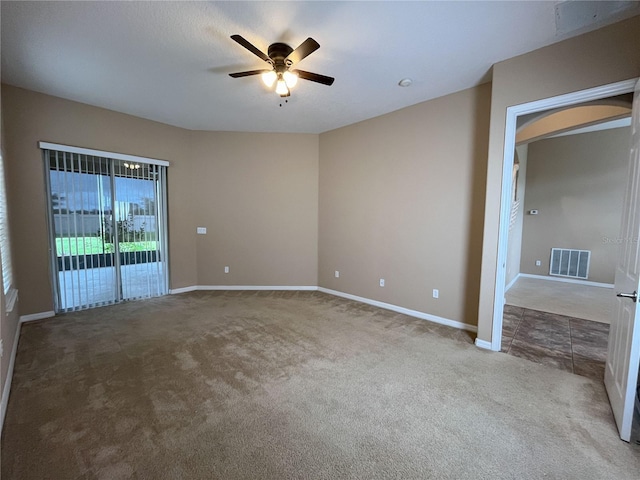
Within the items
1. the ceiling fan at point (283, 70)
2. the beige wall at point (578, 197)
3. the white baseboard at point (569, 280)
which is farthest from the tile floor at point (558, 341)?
the ceiling fan at point (283, 70)

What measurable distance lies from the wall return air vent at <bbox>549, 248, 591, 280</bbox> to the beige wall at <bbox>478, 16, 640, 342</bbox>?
16.4 ft

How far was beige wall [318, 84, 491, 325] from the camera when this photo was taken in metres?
3.39

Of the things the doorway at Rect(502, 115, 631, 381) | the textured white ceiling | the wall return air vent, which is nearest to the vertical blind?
the textured white ceiling

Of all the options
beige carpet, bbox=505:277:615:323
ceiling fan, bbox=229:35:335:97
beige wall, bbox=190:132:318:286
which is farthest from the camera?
beige wall, bbox=190:132:318:286

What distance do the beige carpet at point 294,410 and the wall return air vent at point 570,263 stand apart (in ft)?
15.9

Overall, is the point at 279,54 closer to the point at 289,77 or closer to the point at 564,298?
the point at 289,77

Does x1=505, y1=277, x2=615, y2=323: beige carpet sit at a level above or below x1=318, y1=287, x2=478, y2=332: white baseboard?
below

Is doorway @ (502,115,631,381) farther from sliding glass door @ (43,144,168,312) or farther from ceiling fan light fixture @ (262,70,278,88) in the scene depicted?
sliding glass door @ (43,144,168,312)

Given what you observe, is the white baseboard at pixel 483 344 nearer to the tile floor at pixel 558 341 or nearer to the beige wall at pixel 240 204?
the tile floor at pixel 558 341

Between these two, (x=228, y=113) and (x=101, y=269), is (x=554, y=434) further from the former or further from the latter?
(x=101, y=269)

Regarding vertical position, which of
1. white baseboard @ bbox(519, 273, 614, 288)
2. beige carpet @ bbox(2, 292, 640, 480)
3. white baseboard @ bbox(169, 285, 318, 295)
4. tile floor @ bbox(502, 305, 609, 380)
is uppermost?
white baseboard @ bbox(519, 273, 614, 288)

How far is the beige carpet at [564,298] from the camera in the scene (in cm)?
420

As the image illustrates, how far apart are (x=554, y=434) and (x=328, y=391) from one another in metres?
1.54

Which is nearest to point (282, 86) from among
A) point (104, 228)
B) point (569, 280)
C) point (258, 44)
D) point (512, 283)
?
point (258, 44)
